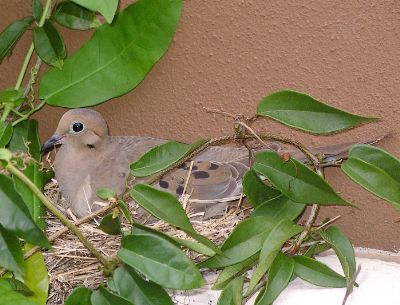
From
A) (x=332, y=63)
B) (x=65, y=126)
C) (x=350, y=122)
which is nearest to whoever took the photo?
(x=350, y=122)

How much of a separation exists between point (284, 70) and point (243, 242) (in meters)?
0.41

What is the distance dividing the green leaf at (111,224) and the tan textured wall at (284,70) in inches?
18.1

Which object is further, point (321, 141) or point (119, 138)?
point (119, 138)

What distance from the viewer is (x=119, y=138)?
203 cm

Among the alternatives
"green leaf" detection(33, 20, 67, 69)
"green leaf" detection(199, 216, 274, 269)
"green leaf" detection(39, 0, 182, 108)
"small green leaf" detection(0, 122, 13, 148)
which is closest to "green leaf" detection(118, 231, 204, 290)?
"green leaf" detection(199, 216, 274, 269)

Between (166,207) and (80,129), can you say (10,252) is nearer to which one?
(166,207)

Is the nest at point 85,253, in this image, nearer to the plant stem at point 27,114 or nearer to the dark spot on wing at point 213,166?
the dark spot on wing at point 213,166

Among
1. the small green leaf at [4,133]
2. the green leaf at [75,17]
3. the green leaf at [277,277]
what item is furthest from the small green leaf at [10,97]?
the green leaf at [277,277]

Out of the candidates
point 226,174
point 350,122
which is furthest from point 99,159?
point 350,122

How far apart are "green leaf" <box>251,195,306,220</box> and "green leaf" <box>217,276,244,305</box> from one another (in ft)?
0.44

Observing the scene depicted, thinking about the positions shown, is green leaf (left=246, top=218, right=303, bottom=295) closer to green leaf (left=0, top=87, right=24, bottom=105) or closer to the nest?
the nest

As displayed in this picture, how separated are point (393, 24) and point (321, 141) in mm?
303

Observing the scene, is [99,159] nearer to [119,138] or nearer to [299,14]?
[119,138]

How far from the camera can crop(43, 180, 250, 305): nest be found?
1.67 metres
